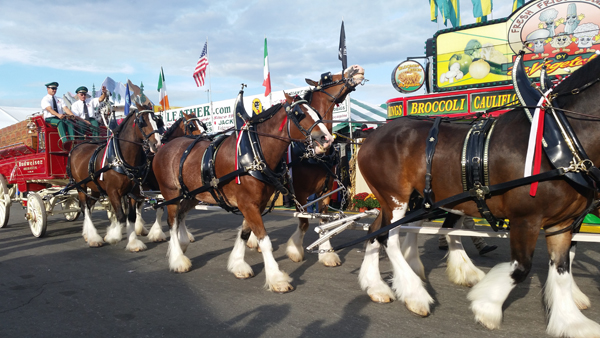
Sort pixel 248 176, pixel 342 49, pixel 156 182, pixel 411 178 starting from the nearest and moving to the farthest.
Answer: pixel 411 178 < pixel 248 176 < pixel 156 182 < pixel 342 49

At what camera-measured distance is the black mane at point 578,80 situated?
3266mm

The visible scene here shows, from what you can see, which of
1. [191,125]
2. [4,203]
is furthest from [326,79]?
[4,203]

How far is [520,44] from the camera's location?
1143 cm

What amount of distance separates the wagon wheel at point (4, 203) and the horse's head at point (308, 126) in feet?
28.0

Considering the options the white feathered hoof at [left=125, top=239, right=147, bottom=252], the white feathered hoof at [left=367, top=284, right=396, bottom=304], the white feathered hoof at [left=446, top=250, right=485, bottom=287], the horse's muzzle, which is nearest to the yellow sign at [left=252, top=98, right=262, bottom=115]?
the white feathered hoof at [left=125, top=239, right=147, bottom=252]

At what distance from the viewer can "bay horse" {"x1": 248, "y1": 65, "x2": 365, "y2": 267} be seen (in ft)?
19.8

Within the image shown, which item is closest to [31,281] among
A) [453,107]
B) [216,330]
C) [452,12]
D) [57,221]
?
[216,330]

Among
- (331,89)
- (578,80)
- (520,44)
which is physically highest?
(520,44)

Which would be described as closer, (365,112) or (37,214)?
(37,214)

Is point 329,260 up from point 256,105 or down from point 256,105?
down

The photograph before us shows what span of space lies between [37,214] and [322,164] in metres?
6.18

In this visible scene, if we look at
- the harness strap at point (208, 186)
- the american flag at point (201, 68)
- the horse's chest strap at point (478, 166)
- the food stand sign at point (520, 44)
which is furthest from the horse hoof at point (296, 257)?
the american flag at point (201, 68)

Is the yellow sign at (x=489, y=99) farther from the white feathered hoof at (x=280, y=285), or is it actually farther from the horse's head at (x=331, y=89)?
the white feathered hoof at (x=280, y=285)

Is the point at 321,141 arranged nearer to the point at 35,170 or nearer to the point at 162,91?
the point at 35,170
